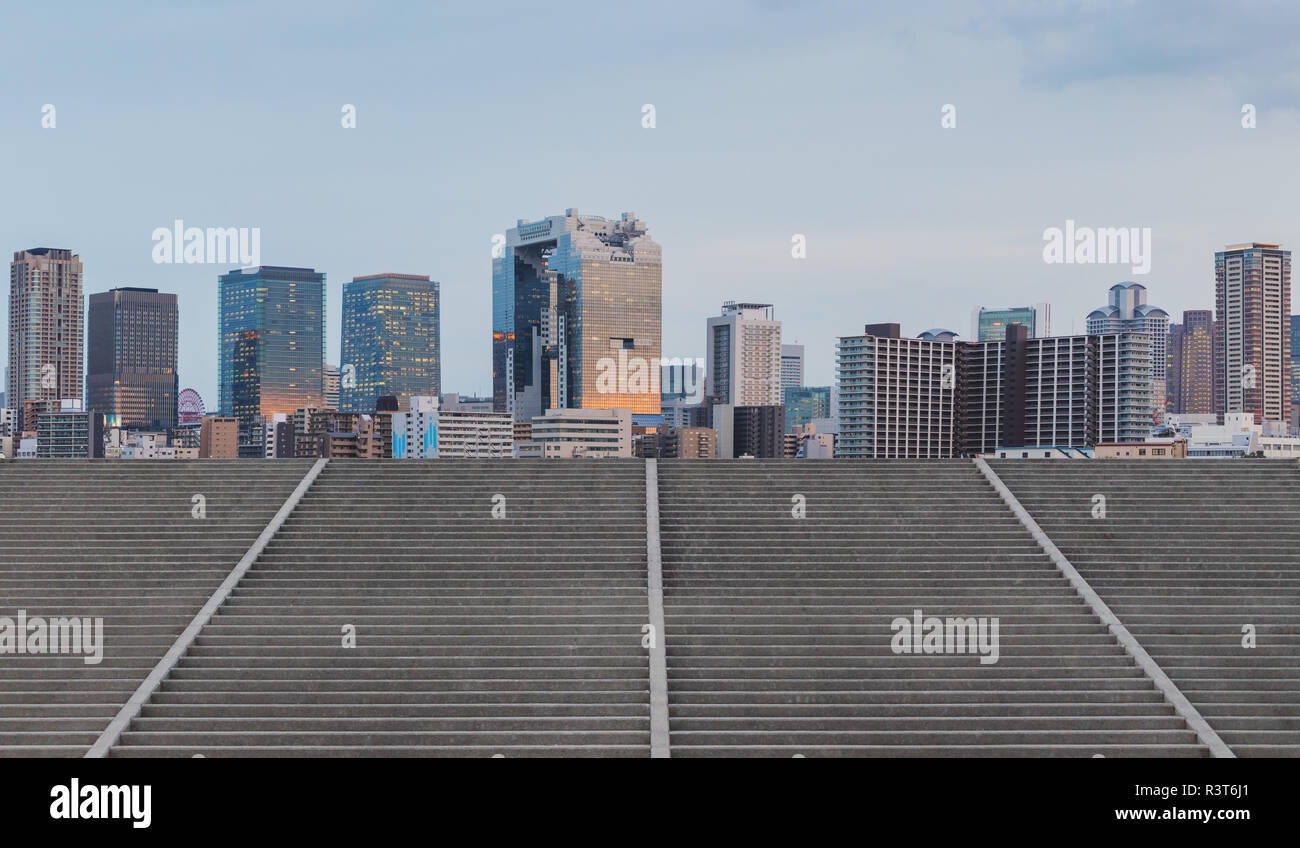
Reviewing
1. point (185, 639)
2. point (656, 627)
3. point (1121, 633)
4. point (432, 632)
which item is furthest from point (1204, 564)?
point (185, 639)

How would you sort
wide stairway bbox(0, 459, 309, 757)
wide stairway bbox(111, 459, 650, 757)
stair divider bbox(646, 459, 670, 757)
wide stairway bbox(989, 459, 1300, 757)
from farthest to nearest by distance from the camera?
wide stairway bbox(989, 459, 1300, 757), wide stairway bbox(0, 459, 309, 757), wide stairway bbox(111, 459, 650, 757), stair divider bbox(646, 459, 670, 757)

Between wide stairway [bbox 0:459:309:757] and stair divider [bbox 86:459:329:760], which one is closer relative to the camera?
stair divider [bbox 86:459:329:760]

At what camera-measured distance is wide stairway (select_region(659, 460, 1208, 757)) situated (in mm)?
15547

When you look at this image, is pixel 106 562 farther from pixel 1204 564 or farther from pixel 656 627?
pixel 1204 564

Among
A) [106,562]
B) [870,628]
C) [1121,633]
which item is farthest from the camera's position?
[106,562]

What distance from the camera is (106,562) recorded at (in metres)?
19.8

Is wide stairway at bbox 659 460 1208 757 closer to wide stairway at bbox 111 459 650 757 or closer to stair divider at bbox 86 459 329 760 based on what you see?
wide stairway at bbox 111 459 650 757

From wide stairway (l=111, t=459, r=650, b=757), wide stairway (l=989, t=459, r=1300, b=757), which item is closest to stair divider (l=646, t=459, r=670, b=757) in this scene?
wide stairway (l=111, t=459, r=650, b=757)

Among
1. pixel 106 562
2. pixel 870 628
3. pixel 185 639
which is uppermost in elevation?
pixel 106 562

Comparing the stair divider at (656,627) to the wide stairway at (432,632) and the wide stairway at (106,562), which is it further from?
the wide stairway at (106,562)

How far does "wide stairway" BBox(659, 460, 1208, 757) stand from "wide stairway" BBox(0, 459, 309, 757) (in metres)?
7.24

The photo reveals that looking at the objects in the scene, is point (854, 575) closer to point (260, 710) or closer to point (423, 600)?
point (423, 600)

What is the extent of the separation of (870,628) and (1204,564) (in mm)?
6125
